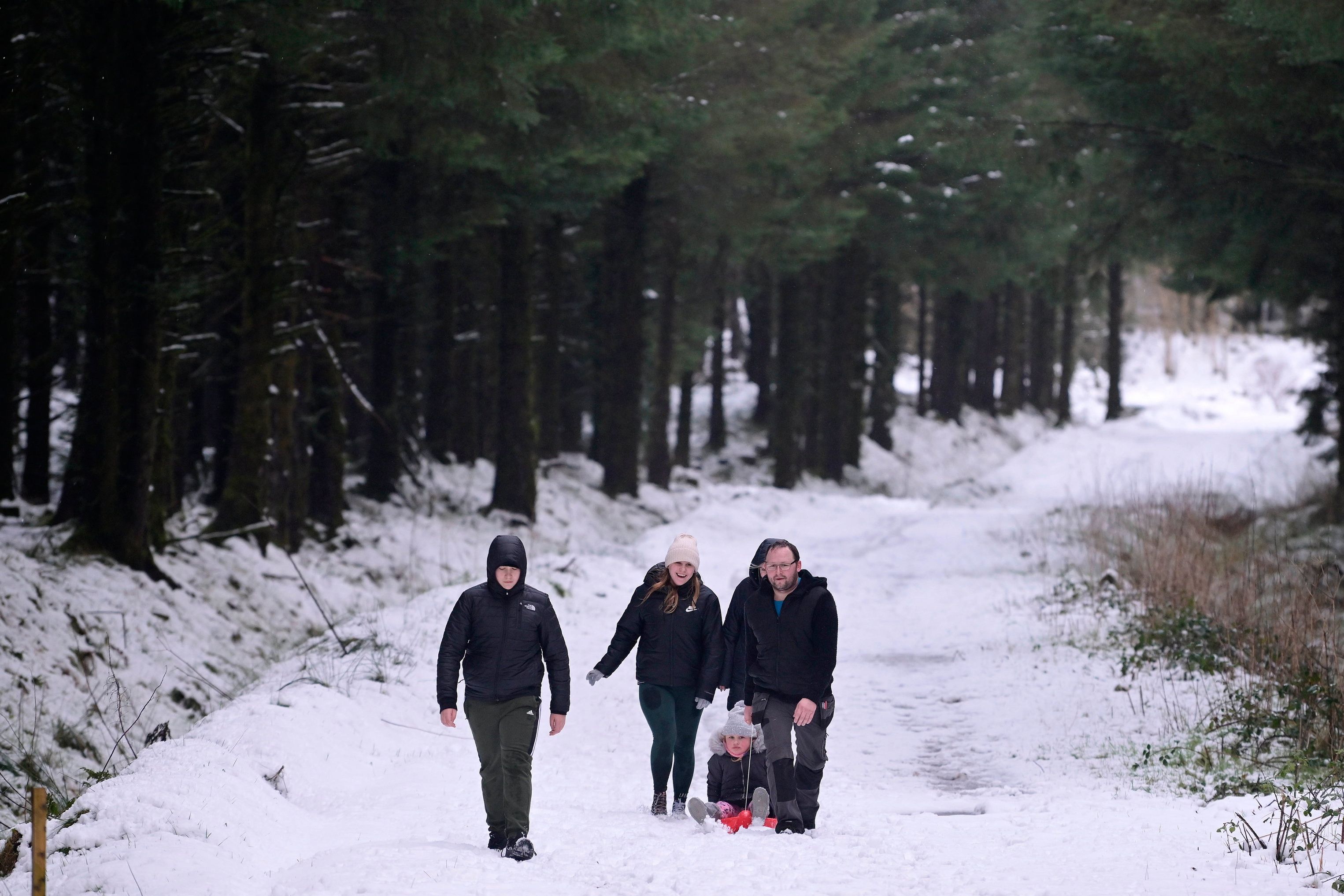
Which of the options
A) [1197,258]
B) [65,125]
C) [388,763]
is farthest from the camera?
[1197,258]

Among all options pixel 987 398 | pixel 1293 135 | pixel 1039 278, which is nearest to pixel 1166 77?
pixel 1293 135

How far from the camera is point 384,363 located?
20688 mm

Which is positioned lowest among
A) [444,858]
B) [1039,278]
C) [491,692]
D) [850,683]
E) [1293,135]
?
[850,683]

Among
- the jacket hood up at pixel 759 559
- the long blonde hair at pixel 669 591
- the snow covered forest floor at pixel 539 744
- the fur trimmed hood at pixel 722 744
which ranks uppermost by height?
the jacket hood up at pixel 759 559

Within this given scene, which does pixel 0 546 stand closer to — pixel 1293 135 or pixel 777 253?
pixel 1293 135

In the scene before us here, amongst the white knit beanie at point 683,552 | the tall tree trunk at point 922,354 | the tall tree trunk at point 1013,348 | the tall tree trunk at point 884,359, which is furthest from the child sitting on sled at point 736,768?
the tall tree trunk at point 1013,348

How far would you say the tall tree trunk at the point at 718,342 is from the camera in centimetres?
2969

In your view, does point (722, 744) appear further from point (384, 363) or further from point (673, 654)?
point (384, 363)

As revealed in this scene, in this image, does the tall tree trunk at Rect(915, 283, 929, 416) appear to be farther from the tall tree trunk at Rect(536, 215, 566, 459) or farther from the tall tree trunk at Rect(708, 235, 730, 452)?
the tall tree trunk at Rect(536, 215, 566, 459)

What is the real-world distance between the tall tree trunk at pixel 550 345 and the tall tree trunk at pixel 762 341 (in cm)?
996

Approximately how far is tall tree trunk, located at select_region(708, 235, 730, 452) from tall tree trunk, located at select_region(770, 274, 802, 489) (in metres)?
1.66

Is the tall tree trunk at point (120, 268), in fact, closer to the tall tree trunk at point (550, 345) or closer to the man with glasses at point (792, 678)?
the man with glasses at point (792, 678)

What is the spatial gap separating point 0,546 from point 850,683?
25.6ft

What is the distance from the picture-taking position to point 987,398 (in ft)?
157
